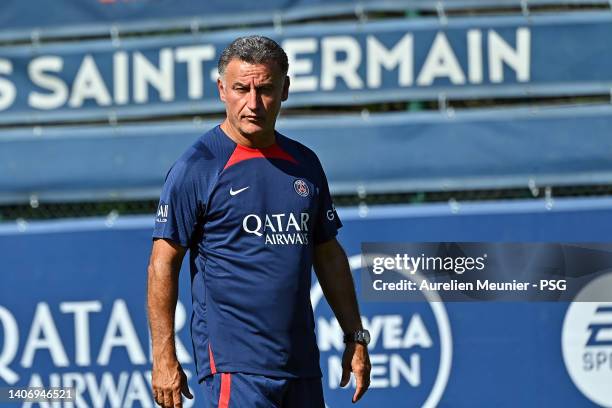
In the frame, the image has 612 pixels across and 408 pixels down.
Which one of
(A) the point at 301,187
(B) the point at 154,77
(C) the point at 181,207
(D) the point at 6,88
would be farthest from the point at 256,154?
(D) the point at 6,88

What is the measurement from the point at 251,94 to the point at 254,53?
14 centimetres

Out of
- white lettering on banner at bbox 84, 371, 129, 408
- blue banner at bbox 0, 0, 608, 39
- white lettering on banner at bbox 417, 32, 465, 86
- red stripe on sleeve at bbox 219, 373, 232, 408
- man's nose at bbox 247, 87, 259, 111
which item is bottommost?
white lettering on banner at bbox 84, 371, 129, 408

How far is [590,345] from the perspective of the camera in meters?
5.68

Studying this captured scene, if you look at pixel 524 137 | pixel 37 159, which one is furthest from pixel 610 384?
pixel 37 159

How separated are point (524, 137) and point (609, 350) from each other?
1.21 m

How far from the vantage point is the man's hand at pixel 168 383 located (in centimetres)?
365

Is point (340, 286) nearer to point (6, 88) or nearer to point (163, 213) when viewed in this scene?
point (163, 213)

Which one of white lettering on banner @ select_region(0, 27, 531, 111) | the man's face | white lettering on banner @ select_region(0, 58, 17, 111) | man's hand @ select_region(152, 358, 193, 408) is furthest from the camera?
white lettering on banner @ select_region(0, 58, 17, 111)

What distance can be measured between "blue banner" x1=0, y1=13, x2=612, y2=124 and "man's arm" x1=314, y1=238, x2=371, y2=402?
202cm

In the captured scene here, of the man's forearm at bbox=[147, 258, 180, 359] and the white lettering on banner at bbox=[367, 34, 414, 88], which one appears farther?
the white lettering on banner at bbox=[367, 34, 414, 88]

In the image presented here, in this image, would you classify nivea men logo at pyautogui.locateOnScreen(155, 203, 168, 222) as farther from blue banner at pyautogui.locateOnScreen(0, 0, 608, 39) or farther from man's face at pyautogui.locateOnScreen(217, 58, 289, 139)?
blue banner at pyautogui.locateOnScreen(0, 0, 608, 39)

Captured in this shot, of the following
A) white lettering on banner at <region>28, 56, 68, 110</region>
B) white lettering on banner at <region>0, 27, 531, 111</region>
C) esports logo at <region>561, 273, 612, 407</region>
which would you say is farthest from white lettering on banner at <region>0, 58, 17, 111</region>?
esports logo at <region>561, 273, 612, 407</region>

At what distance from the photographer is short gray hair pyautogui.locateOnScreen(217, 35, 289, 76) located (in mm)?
3760

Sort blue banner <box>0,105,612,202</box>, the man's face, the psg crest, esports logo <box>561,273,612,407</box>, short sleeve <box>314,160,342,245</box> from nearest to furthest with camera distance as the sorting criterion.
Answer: the man's face
the psg crest
short sleeve <box>314,160,342,245</box>
esports logo <box>561,273,612,407</box>
blue banner <box>0,105,612,202</box>
